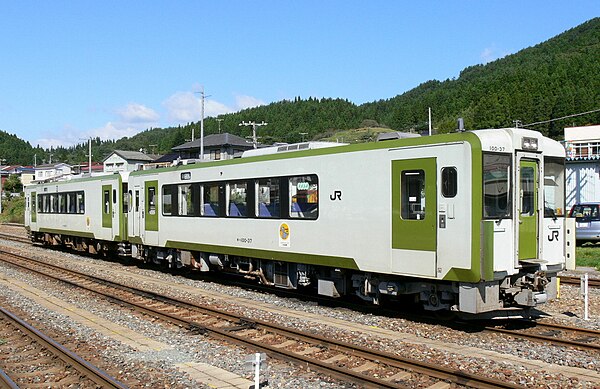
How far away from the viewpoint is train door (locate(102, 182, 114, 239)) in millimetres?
21683

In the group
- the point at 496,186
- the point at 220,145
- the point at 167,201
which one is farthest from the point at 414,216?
the point at 220,145

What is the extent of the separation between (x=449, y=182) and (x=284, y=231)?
4493mm

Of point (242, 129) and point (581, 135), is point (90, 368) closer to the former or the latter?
point (581, 135)

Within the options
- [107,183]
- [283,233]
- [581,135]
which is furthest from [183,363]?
[581,135]

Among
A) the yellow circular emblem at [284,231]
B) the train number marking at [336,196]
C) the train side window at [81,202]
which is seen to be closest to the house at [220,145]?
the train side window at [81,202]

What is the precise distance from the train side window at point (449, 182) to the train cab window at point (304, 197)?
3.21m

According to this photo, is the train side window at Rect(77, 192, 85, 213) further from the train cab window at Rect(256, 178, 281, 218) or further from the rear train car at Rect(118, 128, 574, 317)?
the train cab window at Rect(256, 178, 281, 218)

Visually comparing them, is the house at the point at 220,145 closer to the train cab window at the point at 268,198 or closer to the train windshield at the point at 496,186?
the train cab window at the point at 268,198

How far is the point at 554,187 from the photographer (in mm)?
10891

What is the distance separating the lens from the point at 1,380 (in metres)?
7.58

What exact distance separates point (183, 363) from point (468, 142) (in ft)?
17.7

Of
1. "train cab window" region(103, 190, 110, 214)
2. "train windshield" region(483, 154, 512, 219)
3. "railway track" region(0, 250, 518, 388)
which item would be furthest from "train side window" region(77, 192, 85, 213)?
"train windshield" region(483, 154, 512, 219)

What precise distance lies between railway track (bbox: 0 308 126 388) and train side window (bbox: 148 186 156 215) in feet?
27.0

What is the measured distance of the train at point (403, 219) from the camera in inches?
380
